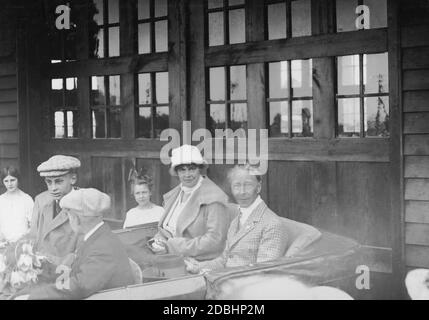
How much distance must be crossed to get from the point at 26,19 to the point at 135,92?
4.44 feet

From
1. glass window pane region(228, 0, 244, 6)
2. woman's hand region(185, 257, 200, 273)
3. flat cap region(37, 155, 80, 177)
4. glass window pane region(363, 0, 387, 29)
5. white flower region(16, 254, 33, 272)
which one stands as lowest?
woman's hand region(185, 257, 200, 273)

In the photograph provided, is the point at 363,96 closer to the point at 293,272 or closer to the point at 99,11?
the point at 293,272

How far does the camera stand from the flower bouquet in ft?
13.3

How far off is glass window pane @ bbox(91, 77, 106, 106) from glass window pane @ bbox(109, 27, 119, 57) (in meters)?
0.25

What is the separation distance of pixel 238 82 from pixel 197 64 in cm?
41

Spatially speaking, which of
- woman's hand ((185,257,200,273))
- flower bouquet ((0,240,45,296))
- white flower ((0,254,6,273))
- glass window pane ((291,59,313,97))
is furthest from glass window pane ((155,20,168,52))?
white flower ((0,254,6,273))

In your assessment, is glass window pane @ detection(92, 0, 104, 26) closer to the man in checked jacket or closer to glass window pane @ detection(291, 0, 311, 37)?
glass window pane @ detection(291, 0, 311, 37)

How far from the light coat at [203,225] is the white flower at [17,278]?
104 centimetres

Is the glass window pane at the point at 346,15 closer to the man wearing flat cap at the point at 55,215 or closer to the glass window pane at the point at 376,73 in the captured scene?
the glass window pane at the point at 376,73

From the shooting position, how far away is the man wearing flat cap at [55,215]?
440 centimetres
